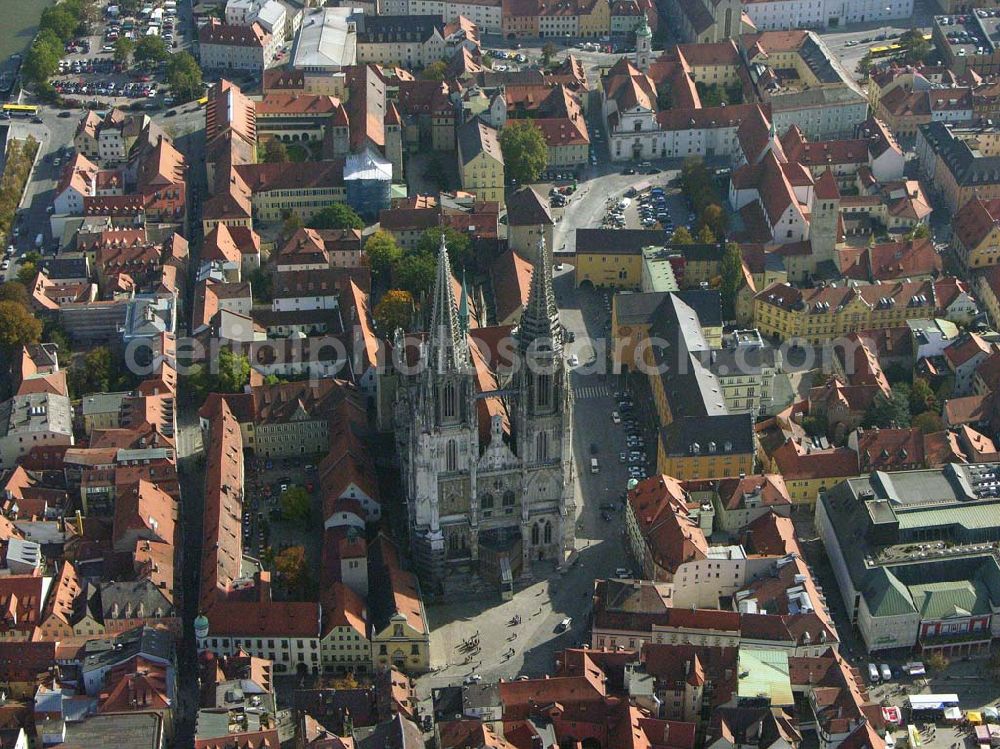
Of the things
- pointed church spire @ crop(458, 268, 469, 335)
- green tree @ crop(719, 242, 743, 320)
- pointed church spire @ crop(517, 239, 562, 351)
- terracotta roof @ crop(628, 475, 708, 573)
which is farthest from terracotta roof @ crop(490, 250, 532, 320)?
pointed church spire @ crop(517, 239, 562, 351)

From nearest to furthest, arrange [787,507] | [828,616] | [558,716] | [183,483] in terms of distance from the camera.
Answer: [558,716] < [828,616] < [787,507] < [183,483]

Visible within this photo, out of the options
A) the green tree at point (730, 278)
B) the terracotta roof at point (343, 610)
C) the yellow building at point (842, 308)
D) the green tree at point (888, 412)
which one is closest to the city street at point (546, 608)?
the terracotta roof at point (343, 610)

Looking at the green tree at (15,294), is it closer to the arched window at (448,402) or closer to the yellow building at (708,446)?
the arched window at (448,402)

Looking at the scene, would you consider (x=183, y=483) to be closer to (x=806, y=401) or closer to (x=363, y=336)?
(x=363, y=336)

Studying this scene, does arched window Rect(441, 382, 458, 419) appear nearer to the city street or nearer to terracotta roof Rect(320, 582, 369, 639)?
terracotta roof Rect(320, 582, 369, 639)

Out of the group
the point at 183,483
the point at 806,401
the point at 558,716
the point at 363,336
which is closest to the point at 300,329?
the point at 363,336

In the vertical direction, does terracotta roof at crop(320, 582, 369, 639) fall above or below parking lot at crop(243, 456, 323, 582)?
above

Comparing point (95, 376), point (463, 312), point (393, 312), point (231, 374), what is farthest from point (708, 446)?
point (95, 376)
